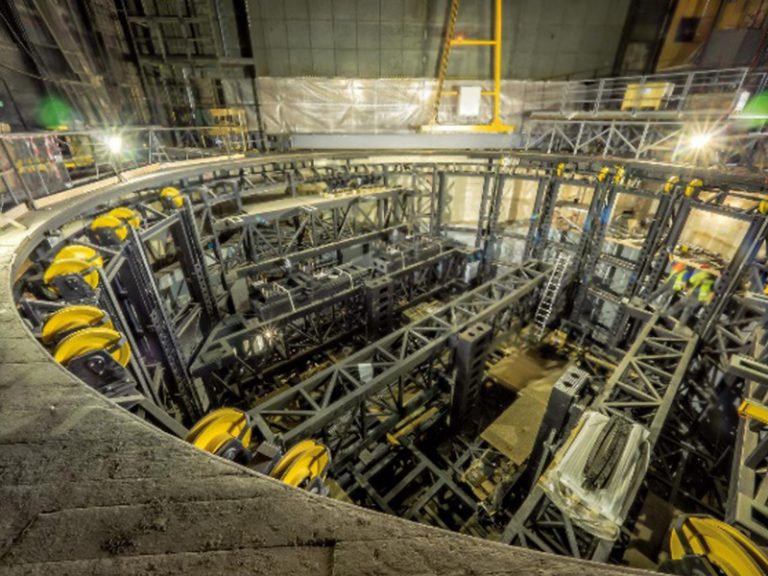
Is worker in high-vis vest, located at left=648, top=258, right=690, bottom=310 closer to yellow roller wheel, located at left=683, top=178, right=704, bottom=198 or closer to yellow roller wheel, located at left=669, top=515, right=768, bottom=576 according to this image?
yellow roller wheel, located at left=683, top=178, right=704, bottom=198

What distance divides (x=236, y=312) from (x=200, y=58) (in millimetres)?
15358

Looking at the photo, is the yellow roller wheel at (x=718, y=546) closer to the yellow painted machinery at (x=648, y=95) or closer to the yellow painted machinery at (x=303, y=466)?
the yellow painted machinery at (x=303, y=466)

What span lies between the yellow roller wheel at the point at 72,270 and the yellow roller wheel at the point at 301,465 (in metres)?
4.95

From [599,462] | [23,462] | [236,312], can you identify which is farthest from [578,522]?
[236,312]

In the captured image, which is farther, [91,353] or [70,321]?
[70,321]

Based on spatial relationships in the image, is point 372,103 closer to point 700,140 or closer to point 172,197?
point 172,197

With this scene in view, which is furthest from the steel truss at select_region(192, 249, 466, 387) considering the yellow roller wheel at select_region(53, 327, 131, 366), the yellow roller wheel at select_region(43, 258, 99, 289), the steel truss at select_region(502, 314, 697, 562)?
the steel truss at select_region(502, 314, 697, 562)

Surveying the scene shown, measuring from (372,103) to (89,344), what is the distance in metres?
21.0

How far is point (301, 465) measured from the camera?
141 inches

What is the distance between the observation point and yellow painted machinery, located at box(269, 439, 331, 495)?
136 inches

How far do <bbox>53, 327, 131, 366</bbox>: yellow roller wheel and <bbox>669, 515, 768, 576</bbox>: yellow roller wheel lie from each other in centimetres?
690

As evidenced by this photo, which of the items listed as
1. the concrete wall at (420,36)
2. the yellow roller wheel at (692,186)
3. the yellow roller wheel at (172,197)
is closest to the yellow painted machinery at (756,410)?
the yellow roller wheel at (692,186)

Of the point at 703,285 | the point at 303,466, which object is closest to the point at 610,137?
the point at 703,285

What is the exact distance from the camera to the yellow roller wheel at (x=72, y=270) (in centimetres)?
556
